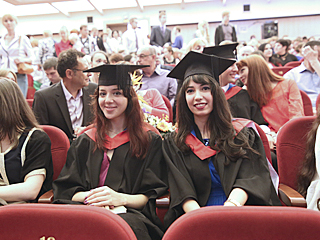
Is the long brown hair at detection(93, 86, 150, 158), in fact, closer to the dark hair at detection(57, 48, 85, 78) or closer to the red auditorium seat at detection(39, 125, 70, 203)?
the red auditorium seat at detection(39, 125, 70, 203)

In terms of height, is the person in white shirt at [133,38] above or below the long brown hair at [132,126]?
above

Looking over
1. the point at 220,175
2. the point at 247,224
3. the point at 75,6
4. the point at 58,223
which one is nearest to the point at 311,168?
the point at 220,175

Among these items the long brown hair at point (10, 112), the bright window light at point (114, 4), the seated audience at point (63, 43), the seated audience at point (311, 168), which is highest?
the bright window light at point (114, 4)

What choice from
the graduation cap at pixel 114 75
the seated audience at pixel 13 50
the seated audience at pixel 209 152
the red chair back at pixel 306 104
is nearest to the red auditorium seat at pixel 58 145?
the graduation cap at pixel 114 75

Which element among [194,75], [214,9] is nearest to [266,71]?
[194,75]

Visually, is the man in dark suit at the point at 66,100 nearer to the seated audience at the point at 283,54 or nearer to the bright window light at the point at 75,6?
the seated audience at the point at 283,54

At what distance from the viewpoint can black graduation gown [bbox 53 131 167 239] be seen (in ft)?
5.76

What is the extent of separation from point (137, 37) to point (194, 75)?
7.84 metres

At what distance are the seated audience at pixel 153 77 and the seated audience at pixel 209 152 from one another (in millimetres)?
2367

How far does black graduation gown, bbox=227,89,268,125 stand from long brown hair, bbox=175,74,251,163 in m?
1.31

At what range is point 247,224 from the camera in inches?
38.0

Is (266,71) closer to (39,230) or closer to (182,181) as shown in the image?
(182,181)

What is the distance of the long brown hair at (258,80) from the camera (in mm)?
3086

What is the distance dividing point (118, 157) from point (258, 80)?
6.34 feet
